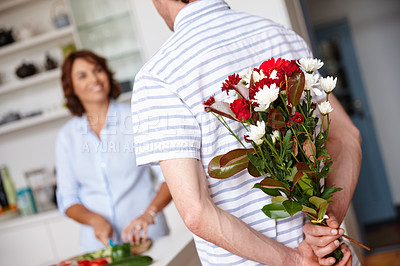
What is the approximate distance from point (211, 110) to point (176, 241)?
1058 mm

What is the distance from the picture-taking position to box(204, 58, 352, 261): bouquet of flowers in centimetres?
91

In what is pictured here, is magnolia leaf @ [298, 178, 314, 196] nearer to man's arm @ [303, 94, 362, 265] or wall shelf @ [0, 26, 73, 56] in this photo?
man's arm @ [303, 94, 362, 265]

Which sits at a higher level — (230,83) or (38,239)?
(230,83)

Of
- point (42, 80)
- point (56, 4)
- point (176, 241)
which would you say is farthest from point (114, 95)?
point (56, 4)

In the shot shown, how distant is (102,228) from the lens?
2.07 m

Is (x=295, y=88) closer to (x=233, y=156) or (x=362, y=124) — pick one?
(x=233, y=156)

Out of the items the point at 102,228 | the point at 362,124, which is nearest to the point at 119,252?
the point at 102,228

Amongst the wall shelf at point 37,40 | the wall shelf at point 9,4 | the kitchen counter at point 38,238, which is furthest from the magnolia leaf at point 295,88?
the wall shelf at point 9,4

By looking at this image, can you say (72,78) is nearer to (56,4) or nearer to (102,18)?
(102,18)

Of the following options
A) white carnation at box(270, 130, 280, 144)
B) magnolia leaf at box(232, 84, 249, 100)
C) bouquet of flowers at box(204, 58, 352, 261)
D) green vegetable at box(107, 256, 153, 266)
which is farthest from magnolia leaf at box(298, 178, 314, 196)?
green vegetable at box(107, 256, 153, 266)

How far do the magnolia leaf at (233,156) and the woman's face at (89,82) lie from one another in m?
1.42

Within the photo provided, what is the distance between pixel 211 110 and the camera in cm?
92

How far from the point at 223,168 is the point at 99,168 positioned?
134 centimetres

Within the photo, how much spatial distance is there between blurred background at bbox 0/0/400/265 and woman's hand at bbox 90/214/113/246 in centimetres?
104
